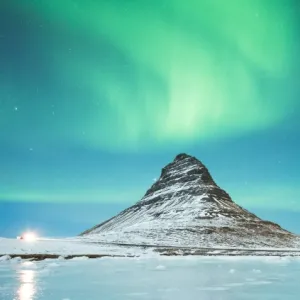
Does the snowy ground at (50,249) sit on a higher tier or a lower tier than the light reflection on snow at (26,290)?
higher

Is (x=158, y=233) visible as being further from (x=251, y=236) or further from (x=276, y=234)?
(x=276, y=234)

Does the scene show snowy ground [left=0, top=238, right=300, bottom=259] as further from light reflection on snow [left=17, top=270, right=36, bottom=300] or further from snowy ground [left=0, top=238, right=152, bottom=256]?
light reflection on snow [left=17, top=270, right=36, bottom=300]

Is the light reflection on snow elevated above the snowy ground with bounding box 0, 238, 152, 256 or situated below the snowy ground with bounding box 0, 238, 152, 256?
below

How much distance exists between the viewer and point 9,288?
719 inches

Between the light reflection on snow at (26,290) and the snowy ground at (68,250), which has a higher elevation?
the snowy ground at (68,250)

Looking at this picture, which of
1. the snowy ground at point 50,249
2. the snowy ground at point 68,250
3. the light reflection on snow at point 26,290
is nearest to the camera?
the light reflection on snow at point 26,290

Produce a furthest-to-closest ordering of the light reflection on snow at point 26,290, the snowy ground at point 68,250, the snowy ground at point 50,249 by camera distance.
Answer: the snowy ground at point 50,249 < the snowy ground at point 68,250 < the light reflection on snow at point 26,290

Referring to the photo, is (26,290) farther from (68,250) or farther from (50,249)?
(50,249)

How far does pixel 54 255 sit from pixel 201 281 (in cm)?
3245

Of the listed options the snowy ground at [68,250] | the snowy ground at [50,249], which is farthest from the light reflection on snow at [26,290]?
the snowy ground at [50,249]

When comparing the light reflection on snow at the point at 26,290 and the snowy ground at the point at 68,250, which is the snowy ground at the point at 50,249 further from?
the light reflection on snow at the point at 26,290

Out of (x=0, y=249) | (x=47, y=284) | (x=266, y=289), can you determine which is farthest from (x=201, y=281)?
(x=0, y=249)

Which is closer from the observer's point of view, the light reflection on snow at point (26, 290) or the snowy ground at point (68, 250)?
the light reflection on snow at point (26, 290)

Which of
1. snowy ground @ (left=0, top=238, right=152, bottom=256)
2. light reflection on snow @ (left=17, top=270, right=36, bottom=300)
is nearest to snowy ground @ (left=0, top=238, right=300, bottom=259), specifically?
snowy ground @ (left=0, top=238, right=152, bottom=256)
